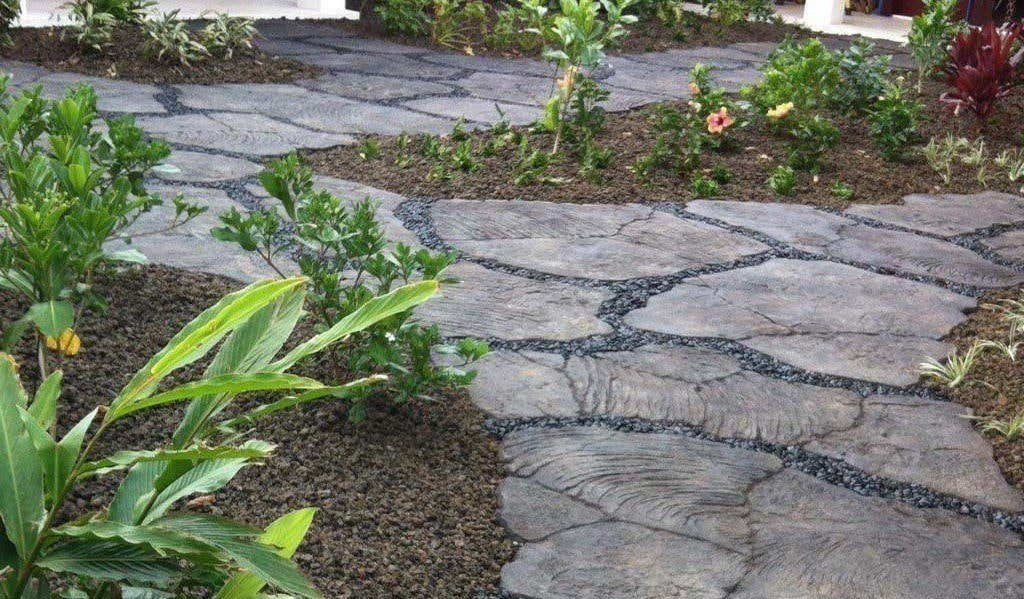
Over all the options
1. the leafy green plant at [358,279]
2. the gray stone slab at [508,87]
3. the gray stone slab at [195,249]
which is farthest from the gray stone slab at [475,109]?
the leafy green plant at [358,279]

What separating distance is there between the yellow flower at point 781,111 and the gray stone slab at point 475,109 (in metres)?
1.13

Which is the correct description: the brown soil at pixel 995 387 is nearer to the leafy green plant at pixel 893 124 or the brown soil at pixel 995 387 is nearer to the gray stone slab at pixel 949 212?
the gray stone slab at pixel 949 212

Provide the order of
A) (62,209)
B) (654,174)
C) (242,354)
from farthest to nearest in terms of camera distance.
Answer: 1. (654,174)
2. (62,209)
3. (242,354)

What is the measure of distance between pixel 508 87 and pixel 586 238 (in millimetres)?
2853

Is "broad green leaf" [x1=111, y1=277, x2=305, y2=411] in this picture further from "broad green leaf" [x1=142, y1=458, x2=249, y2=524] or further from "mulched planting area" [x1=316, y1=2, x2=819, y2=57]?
"mulched planting area" [x1=316, y1=2, x2=819, y2=57]

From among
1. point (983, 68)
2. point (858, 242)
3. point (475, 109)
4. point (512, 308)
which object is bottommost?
point (512, 308)

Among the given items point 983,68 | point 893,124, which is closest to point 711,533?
point 893,124

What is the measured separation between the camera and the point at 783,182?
445 centimetres

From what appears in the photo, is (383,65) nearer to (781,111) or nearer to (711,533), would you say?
(781,111)

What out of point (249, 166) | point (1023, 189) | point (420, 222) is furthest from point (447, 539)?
point (1023, 189)

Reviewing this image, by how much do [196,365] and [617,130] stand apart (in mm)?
3150

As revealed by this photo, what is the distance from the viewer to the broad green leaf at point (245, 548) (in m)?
1.18

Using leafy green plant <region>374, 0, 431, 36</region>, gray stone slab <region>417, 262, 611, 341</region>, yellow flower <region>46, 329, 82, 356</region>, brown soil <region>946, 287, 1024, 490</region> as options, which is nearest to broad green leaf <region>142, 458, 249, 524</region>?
yellow flower <region>46, 329, 82, 356</region>

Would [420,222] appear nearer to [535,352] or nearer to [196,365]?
[535,352]
